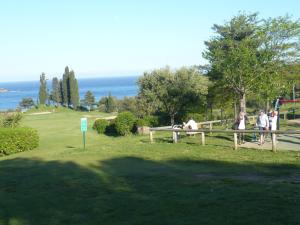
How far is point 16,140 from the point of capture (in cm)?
2380

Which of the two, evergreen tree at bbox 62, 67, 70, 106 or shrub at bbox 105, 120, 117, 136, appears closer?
shrub at bbox 105, 120, 117, 136

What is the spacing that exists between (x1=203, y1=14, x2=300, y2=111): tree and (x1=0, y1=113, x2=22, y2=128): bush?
45.0 feet

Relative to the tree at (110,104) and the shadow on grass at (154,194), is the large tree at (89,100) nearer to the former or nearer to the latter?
the tree at (110,104)

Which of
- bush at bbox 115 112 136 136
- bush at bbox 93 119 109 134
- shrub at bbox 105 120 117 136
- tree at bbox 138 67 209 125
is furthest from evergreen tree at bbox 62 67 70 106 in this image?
bush at bbox 115 112 136 136

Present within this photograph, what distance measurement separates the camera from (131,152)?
1800cm

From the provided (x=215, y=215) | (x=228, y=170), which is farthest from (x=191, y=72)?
(x=215, y=215)

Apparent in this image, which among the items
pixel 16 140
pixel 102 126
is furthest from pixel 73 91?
pixel 16 140

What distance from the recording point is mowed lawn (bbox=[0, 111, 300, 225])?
8.23m

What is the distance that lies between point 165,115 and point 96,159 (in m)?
19.4

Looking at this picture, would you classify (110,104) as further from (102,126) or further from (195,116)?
(195,116)

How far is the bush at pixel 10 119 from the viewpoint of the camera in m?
29.7

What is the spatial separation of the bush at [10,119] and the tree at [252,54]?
540 inches

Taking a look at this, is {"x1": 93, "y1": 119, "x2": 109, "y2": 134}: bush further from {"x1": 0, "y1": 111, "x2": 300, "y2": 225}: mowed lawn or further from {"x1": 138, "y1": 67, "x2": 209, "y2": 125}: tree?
{"x1": 0, "y1": 111, "x2": 300, "y2": 225}: mowed lawn

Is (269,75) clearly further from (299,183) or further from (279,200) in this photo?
(279,200)
